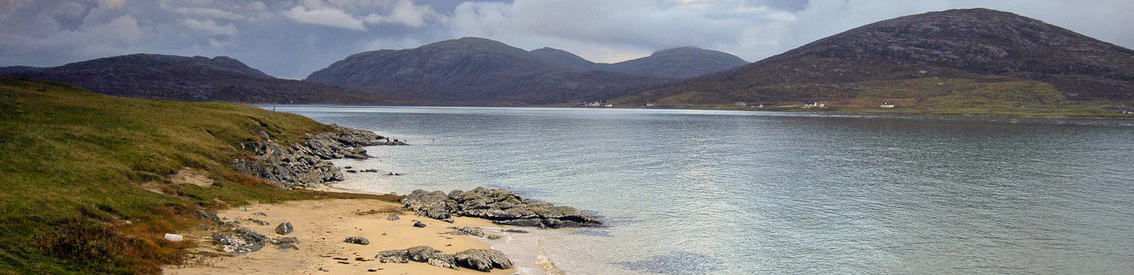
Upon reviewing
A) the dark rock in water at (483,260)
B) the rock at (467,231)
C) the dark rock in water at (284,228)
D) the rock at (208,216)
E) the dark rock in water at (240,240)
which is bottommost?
the rock at (467,231)

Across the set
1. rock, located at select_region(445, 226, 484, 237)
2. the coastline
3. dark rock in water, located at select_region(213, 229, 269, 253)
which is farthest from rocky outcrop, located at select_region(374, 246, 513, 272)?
rock, located at select_region(445, 226, 484, 237)

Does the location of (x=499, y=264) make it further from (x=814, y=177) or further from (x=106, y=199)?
(x=814, y=177)

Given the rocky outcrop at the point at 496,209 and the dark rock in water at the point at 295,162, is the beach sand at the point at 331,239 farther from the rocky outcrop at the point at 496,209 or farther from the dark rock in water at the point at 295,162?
the dark rock in water at the point at 295,162

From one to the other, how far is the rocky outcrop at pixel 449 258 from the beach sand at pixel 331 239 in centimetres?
38

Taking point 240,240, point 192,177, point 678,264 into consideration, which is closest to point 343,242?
point 240,240

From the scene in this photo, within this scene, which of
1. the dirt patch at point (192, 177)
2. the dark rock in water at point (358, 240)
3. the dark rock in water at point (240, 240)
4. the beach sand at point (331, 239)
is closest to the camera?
the beach sand at point (331, 239)

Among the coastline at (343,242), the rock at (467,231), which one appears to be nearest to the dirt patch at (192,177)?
the coastline at (343,242)

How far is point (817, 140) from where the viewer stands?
11688 centimetres

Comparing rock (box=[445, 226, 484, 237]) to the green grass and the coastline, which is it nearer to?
the coastline

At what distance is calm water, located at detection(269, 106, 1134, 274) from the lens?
101 feet

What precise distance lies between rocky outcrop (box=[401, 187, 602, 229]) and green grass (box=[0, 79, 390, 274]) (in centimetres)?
913

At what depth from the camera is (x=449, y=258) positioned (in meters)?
27.0

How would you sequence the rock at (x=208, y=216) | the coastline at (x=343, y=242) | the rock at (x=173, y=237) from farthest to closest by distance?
the rock at (x=208, y=216) < the rock at (x=173, y=237) < the coastline at (x=343, y=242)

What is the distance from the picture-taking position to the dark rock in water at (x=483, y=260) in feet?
87.2
